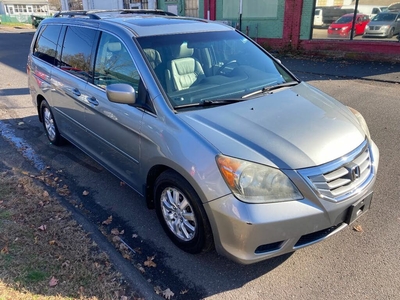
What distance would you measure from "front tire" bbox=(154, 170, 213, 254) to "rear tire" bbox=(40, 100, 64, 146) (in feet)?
9.20

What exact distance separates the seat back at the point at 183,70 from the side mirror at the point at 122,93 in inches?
13.0

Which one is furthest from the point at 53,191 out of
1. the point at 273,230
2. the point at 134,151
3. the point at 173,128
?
the point at 273,230

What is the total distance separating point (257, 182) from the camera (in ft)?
7.76

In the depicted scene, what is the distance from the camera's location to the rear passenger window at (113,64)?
10.7 ft

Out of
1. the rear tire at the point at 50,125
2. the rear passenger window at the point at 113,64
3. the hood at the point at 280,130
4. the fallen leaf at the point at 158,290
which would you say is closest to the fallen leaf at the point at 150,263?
the fallen leaf at the point at 158,290

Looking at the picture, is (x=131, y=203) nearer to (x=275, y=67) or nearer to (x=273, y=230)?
(x=273, y=230)

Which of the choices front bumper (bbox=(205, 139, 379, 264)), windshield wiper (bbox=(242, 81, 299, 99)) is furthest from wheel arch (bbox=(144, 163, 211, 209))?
windshield wiper (bbox=(242, 81, 299, 99))

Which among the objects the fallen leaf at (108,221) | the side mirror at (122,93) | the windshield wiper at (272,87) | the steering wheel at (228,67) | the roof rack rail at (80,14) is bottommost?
the fallen leaf at (108,221)

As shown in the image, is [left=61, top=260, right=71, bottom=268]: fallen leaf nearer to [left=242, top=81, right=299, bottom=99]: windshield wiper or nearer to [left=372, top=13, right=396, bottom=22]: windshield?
[left=242, top=81, right=299, bottom=99]: windshield wiper

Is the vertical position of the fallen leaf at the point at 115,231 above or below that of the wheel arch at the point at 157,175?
below

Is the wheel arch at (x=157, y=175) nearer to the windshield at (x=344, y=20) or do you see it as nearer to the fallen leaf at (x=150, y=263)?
the fallen leaf at (x=150, y=263)

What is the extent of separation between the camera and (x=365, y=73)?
975 centimetres

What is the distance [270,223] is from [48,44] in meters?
4.38

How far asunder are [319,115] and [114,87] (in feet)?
6.02
